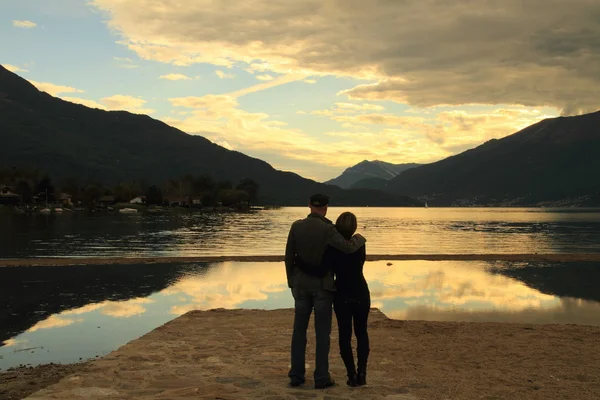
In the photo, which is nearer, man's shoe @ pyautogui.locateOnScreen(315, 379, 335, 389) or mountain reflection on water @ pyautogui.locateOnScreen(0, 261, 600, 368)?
man's shoe @ pyautogui.locateOnScreen(315, 379, 335, 389)

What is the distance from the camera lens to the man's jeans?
320 inches

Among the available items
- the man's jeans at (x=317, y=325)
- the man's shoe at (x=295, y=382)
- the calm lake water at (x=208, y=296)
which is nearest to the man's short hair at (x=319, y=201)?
the man's jeans at (x=317, y=325)

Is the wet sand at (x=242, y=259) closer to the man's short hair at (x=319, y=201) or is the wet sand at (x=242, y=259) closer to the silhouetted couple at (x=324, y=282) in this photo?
the silhouetted couple at (x=324, y=282)

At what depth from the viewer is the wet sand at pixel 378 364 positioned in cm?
794

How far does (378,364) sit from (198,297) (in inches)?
453

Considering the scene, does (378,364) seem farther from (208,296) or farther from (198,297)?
(208,296)

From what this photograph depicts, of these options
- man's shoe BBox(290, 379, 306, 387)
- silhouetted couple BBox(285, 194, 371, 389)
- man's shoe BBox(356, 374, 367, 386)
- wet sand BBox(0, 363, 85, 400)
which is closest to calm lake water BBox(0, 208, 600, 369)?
wet sand BBox(0, 363, 85, 400)

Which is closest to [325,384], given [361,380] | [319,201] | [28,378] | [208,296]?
[361,380]

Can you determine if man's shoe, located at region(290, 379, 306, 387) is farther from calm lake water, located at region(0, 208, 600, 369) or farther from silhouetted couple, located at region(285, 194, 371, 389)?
calm lake water, located at region(0, 208, 600, 369)

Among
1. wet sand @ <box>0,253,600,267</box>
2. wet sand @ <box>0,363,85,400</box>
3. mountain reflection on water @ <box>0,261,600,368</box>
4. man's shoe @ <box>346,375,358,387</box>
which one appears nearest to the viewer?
man's shoe @ <box>346,375,358,387</box>

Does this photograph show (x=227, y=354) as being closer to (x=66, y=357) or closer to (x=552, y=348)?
(x=66, y=357)

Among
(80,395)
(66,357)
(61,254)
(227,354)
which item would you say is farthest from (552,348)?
(61,254)

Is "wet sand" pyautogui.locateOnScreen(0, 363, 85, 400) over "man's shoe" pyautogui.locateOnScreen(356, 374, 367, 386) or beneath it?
beneath

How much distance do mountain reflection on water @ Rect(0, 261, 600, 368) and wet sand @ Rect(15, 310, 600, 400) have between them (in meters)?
2.39
